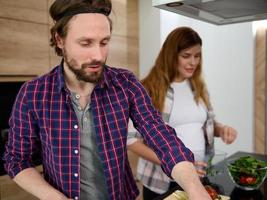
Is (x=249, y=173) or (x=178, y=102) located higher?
(x=178, y=102)

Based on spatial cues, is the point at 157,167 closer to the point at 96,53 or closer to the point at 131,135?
the point at 131,135

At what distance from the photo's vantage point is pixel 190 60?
1.56m

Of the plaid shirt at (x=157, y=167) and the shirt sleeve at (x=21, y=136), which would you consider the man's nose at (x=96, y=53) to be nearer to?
the shirt sleeve at (x=21, y=136)

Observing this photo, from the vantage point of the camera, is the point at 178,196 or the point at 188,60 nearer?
the point at 178,196

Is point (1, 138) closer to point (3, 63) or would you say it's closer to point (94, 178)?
point (3, 63)

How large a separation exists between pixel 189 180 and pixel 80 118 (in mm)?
416

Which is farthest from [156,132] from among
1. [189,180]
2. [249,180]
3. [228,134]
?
[228,134]

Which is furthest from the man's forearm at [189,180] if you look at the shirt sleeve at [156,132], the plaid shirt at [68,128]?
the plaid shirt at [68,128]

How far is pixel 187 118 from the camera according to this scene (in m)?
1.54

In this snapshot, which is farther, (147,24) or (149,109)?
(147,24)

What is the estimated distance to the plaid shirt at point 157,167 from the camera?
1459mm

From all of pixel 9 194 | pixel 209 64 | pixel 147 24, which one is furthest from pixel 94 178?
pixel 209 64

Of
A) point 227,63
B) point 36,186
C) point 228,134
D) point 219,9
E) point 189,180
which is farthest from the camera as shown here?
point 227,63

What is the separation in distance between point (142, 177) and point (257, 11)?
898 millimetres
